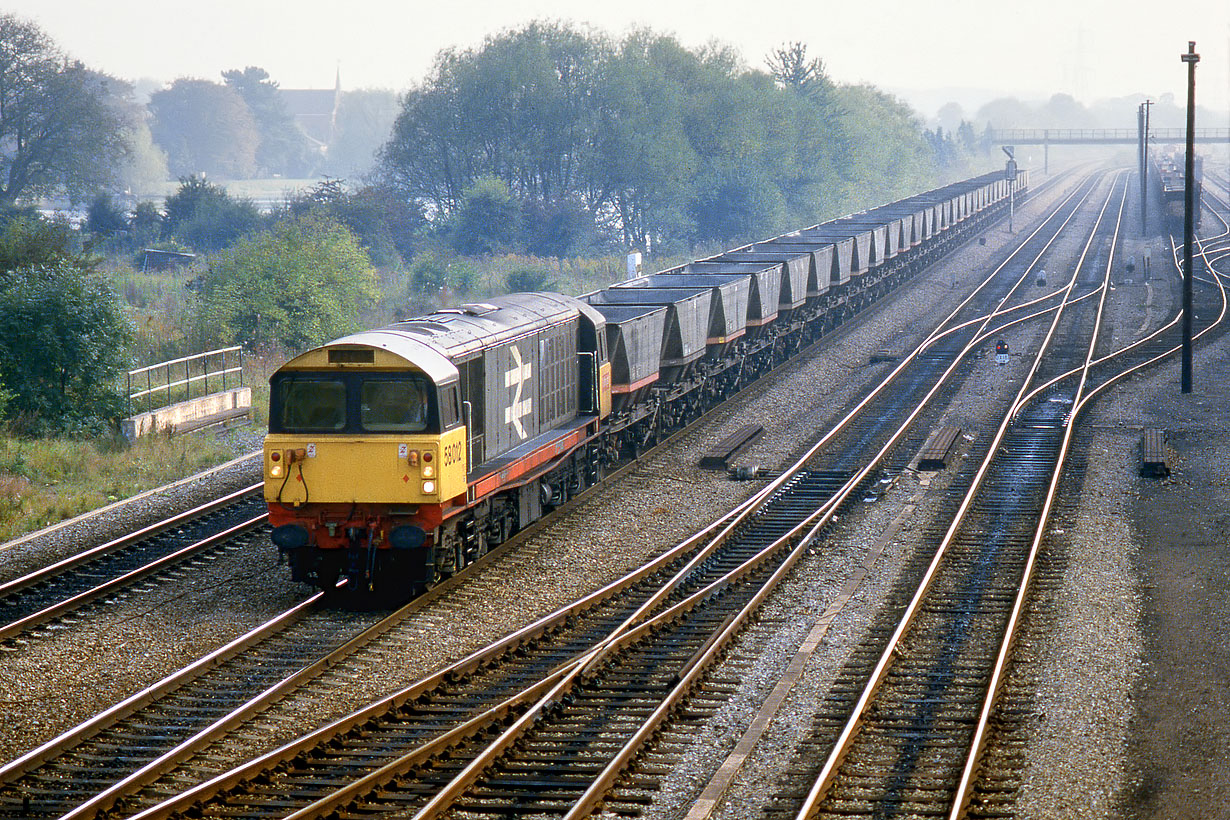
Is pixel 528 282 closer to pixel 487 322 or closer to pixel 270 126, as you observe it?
pixel 487 322

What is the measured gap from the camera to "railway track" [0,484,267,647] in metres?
14.8

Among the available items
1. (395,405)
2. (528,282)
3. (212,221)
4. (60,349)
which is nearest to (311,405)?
(395,405)

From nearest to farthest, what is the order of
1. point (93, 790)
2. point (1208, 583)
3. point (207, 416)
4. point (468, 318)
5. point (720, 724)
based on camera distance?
1. point (93, 790)
2. point (720, 724)
3. point (1208, 583)
4. point (468, 318)
5. point (207, 416)

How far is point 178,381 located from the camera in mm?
29094

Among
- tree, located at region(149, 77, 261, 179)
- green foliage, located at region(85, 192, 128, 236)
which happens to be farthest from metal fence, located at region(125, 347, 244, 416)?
tree, located at region(149, 77, 261, 179)

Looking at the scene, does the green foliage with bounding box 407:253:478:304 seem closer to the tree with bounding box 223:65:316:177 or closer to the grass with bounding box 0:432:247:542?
the grass with bounding box 0:432:247:542

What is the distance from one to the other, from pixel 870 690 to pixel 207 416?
62.9 feet

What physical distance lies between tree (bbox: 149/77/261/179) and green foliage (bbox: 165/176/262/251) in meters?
98.5

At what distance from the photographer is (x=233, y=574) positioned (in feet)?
54.3

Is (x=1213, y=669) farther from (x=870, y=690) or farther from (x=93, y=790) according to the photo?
(x=93, y=790)

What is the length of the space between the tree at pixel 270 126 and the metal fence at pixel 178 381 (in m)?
143

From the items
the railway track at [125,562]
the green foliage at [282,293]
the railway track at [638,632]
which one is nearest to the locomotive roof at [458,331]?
the railway track at [638,632]

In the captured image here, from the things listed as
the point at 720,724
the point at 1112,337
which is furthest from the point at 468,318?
the point at 1112,337

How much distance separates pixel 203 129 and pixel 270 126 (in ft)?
50.8
